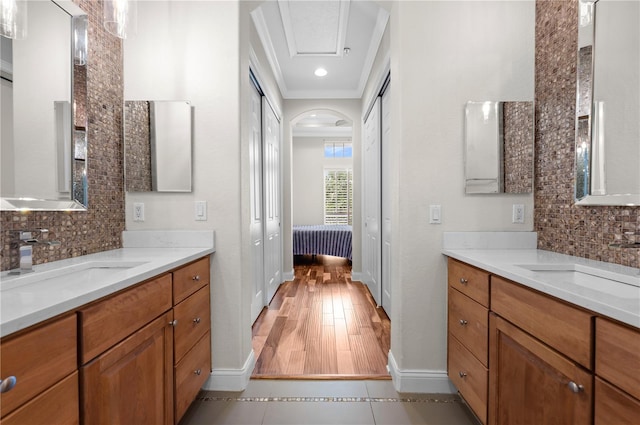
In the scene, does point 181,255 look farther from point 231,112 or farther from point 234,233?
point 231,112

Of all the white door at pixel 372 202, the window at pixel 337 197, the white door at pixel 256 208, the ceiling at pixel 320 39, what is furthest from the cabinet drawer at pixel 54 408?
the window at pixel 337 197

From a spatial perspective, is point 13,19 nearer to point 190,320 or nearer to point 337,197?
point 190,320

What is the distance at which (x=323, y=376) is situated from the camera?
2078 mm

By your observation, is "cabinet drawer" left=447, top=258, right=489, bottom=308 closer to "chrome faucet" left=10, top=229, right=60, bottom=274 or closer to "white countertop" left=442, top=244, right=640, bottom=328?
"white countertop" left=442, top=244, right=640, bottom=328

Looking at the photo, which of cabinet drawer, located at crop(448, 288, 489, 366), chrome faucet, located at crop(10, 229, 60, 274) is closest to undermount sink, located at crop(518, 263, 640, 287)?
cabinet drawer, located at crop(448, 288, 489, 366)

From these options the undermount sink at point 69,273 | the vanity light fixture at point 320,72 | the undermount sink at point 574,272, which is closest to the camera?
the undermount sink at point 69,273

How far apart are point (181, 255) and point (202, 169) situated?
583 millimetres

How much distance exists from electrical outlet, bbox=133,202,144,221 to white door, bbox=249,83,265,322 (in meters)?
1.03

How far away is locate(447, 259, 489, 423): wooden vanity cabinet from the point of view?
146 centimetres

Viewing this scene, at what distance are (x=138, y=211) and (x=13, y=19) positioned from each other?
105 centimetres

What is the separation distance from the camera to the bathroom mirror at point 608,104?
1.29 m

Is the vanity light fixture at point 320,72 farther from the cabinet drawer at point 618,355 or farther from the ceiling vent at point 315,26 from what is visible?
the cabinet drawer at point 618,355

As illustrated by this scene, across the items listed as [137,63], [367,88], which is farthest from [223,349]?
[367,88]

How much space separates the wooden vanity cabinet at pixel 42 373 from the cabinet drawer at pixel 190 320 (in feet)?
2.00
